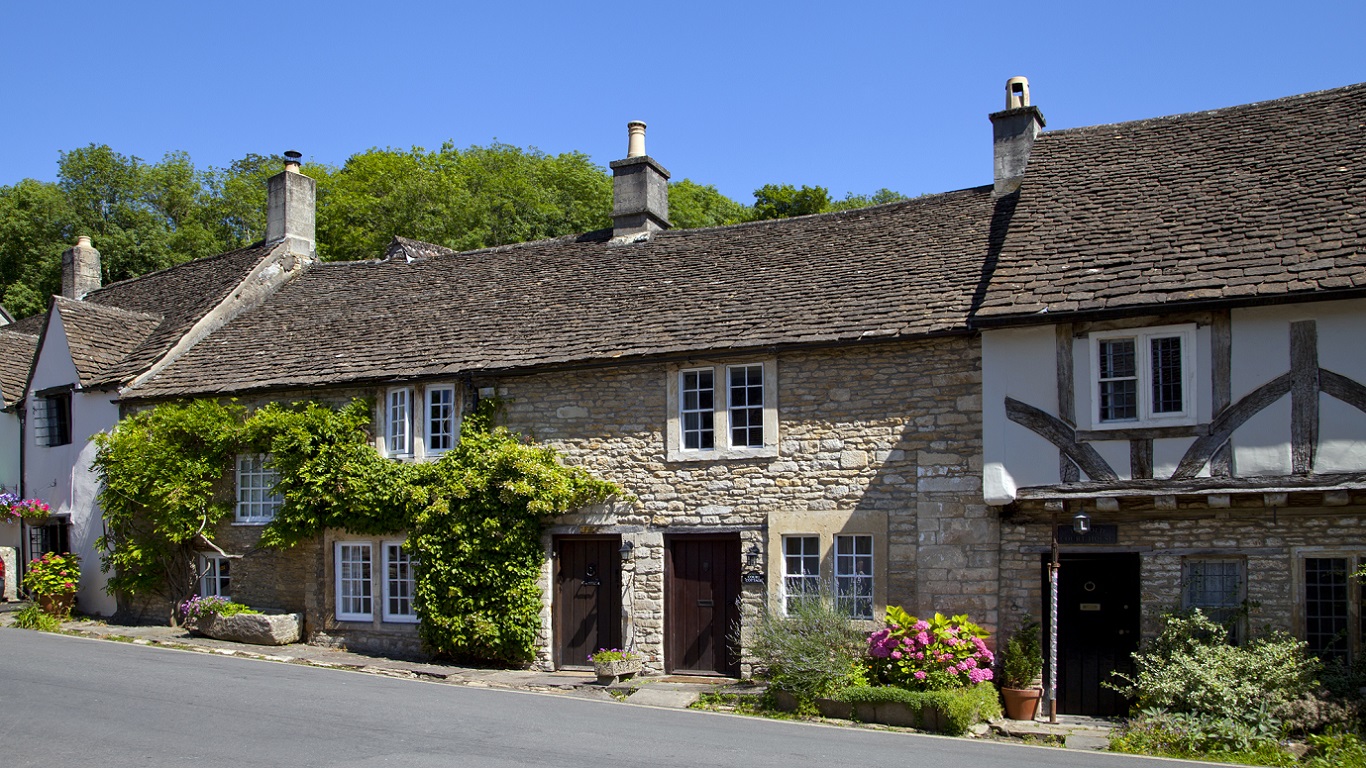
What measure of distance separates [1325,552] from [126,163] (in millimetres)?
47197

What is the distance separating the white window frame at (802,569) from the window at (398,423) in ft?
22.2

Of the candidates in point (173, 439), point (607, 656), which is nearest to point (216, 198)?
point (173, 439)

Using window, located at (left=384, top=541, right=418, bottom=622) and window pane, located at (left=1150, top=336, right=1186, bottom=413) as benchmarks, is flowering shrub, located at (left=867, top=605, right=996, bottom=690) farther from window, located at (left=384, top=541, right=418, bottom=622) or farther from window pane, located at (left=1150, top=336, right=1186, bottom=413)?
window, located at (left=384, top=541, right=418, bottom=622)

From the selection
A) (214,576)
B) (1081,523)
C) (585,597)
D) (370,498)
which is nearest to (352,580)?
(370,498)

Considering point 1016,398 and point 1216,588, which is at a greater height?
point 1016,398

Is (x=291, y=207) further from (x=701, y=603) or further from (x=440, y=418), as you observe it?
(x=701, y=603)

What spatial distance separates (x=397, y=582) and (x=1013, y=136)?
1235 cm

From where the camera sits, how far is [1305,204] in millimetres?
14719

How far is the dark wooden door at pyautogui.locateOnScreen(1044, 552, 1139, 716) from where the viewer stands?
46.5ft

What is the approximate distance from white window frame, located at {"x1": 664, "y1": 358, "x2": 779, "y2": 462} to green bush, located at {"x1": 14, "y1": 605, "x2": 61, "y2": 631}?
37.9ft

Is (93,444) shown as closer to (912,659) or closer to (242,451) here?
(242,451)

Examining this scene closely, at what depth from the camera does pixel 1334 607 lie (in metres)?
13.2

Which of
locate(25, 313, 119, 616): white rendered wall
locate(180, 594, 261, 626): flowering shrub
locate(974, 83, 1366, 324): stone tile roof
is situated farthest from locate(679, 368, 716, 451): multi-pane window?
locate(25, 313, 119, 616): white rendered wall

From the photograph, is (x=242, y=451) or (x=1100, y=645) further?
(x=242, y=451)
